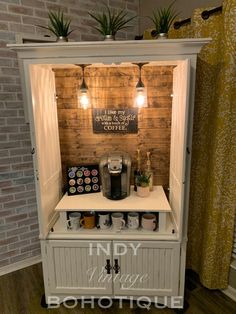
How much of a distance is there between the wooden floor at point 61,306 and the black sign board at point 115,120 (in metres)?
1.41

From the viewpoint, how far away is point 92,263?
1738 millimetres

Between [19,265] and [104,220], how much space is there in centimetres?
114

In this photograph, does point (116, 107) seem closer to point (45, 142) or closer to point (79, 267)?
point (45, 142)

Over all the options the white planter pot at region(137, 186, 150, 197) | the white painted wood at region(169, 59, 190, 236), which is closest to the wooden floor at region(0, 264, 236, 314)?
the white painted wood at region(169, 59, 190, 236)

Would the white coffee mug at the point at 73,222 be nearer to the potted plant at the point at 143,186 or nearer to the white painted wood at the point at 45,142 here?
the white painted wood at the point at 45,142

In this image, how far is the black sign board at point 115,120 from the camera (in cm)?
199

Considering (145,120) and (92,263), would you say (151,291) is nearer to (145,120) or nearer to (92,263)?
(92,263)

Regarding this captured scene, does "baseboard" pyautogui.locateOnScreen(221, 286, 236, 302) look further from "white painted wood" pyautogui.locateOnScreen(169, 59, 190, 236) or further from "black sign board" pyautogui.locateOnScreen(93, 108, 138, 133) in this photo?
"black sign board" pyautogui.locateOnScreen(93, 108, 138, 133)

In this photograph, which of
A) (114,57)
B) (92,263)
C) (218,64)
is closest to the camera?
(114,57)

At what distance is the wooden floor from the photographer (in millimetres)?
1795

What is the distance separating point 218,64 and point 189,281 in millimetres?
1792

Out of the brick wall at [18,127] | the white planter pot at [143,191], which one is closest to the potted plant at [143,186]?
the white planter pot at [143,191]

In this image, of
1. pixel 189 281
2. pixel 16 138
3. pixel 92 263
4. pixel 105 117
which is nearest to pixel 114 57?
pixel 105 117

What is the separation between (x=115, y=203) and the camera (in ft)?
5.86
